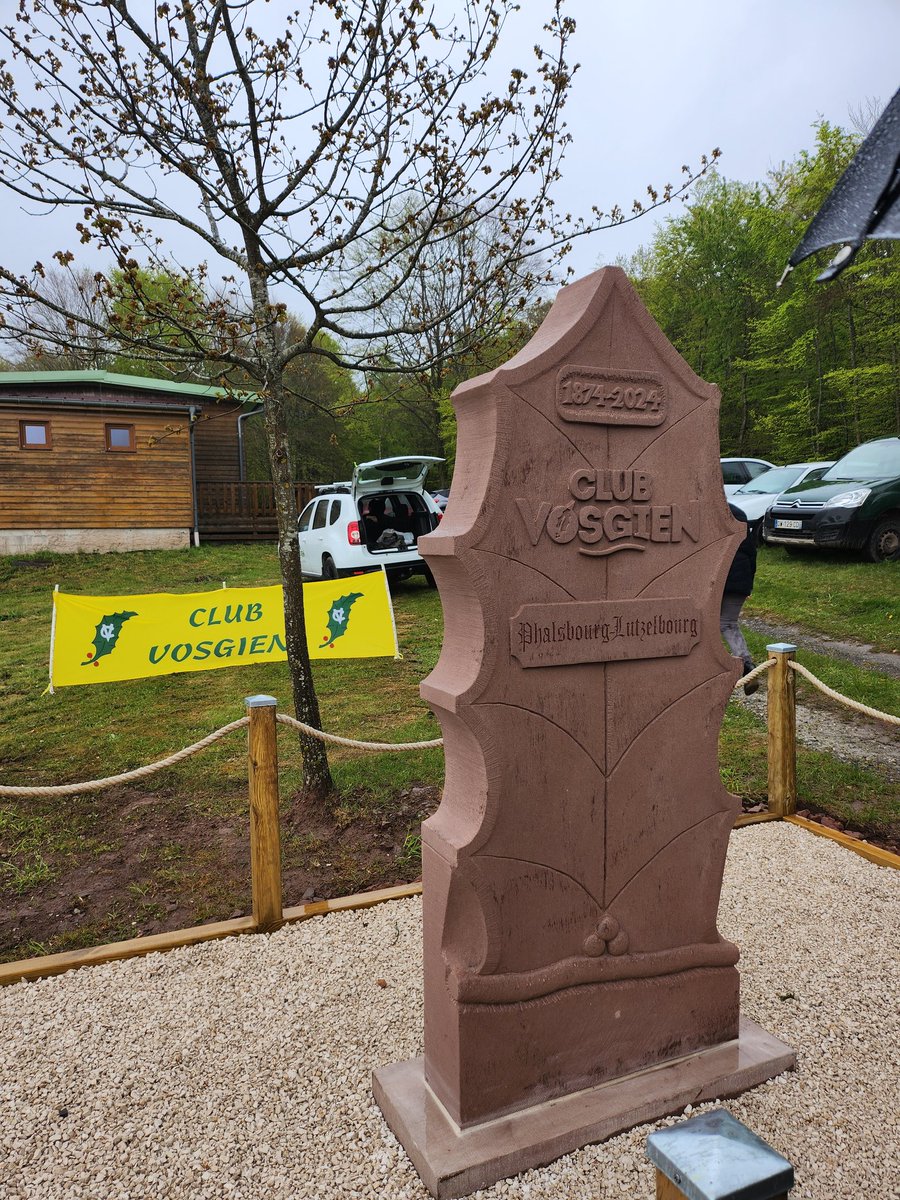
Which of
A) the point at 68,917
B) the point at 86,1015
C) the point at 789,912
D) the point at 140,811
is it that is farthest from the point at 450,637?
the point at 140,811

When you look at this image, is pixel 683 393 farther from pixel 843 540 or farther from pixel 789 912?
pixel 843 540

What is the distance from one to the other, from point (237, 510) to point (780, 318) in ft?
59.8

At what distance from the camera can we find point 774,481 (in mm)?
16125

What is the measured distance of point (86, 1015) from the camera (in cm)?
327

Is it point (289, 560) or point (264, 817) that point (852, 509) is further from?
point (264, 817)

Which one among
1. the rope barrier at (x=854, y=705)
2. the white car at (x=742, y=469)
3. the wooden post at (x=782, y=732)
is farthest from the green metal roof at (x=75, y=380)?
the rope barrier at (x=854, y=705)

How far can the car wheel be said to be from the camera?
40.9 ft

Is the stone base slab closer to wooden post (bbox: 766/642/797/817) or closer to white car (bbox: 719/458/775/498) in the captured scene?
wooden post (bbox: 766/642/797/817)

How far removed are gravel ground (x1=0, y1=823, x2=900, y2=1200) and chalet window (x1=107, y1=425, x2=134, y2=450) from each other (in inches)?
728

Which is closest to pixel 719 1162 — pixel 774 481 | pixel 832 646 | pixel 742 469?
Result: pixel 832 646

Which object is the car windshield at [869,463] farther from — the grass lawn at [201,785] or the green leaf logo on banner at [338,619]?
the green leaf logo on banner at [338,619]

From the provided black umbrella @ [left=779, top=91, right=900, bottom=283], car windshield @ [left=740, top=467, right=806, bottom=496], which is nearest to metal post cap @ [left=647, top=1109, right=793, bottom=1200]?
black umbrella @ [left=779, top=91, right=900, bottom=283]

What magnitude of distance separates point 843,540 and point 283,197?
10653 mm

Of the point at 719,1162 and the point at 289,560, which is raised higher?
the point at 289,560
